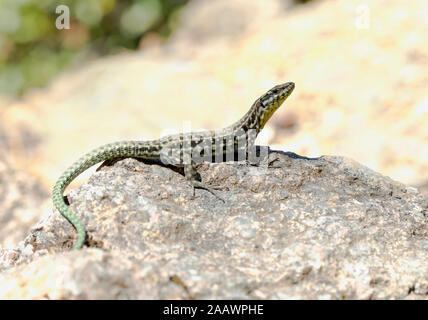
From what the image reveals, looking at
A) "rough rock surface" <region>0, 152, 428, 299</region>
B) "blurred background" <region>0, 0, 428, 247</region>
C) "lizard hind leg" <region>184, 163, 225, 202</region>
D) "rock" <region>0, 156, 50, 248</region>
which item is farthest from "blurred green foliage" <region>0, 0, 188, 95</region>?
"lizard hind leg" <region>184, 163, 225, 202</region>

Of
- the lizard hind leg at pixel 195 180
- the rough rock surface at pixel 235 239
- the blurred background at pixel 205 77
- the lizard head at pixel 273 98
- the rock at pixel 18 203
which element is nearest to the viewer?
the rough rock surface at pixel 235 239

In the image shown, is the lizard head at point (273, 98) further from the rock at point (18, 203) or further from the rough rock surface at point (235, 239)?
the rock at point (18, 203)

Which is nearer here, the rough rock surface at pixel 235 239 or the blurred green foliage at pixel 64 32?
the rough rock surface at pixel 235 239

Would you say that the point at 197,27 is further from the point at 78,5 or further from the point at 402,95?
the point at 402,95

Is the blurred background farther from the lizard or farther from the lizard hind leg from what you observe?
the lizard hind leg

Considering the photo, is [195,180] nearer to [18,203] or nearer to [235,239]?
[235,239]

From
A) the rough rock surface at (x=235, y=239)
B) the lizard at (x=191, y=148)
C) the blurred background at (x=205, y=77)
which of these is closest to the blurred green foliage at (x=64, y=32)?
the blurred background at (x=205, y=77)
